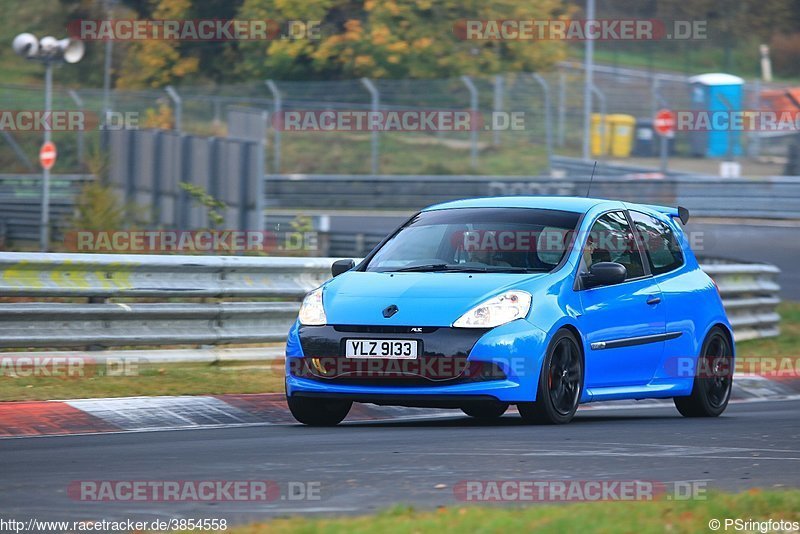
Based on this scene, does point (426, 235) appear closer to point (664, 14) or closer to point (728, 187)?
point (728, 187)

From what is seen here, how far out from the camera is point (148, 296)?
37.3 ft

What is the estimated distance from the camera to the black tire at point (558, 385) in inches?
360

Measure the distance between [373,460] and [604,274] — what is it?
283 centimetres

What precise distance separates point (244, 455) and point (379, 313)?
1.74 meters

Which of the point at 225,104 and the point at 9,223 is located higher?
the point at 225,104

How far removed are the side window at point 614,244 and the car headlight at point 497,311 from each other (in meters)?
0.95

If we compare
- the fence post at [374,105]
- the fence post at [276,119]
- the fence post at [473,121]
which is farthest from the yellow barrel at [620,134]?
the fence post at [276,119]

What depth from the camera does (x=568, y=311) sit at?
30.7ft

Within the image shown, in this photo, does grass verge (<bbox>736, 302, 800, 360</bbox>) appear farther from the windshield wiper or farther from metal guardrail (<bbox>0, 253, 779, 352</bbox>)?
the windshield wiper

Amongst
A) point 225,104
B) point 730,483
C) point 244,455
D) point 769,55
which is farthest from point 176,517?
point 769,55

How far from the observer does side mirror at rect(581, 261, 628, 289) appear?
964 centimetres

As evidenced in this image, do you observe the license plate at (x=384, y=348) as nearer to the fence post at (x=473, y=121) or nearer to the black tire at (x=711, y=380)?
the black tire at (x=711, y=380)

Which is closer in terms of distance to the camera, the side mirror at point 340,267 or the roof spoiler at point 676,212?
the side mirror at point 340,267

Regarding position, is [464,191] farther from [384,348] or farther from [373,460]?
[373,460]
